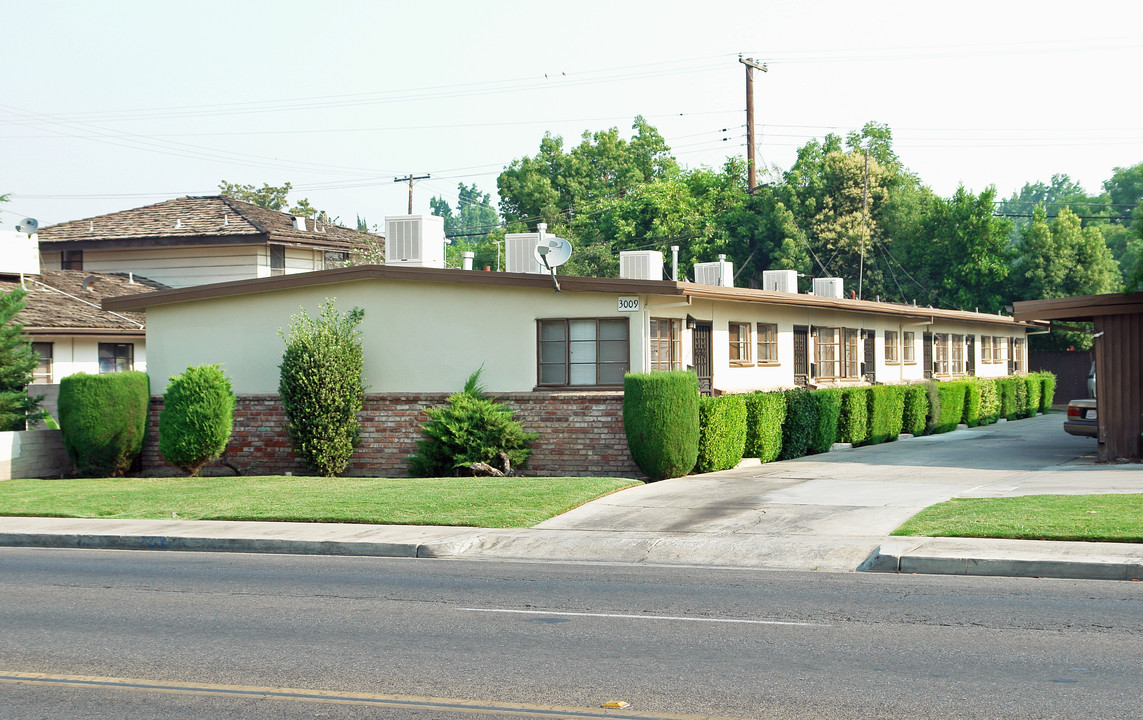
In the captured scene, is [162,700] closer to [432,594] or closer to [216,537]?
[432,594]

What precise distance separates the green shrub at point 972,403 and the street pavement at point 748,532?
1340 centimetres

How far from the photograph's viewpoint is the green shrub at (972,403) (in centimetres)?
3316

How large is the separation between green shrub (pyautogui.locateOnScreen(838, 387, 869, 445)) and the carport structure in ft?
18.3

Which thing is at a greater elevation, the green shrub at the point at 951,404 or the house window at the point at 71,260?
the house window at the point at 71,260

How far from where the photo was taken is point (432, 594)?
34.8ft

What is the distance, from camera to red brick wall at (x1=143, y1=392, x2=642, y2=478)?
804 inches

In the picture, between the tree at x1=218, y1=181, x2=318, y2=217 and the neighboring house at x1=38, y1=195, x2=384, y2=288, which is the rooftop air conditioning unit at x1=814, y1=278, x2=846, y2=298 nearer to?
the neighboring house at x1=38, y1=195, x2=384, y2=288

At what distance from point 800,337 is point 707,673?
66.8 feet

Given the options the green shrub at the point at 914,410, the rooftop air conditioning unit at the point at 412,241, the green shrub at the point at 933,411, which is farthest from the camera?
the green shrub at the point at 933,411

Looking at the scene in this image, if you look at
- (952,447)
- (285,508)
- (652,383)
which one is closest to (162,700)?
(285,508)

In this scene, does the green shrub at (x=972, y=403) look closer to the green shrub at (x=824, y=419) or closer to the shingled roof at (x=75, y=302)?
the green shrub at (x=824, y=419)

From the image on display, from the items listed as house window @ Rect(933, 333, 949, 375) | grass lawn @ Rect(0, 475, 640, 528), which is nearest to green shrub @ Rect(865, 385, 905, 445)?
house window @ Rect(933, 333, 949, 375)

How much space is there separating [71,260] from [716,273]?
2073 cm

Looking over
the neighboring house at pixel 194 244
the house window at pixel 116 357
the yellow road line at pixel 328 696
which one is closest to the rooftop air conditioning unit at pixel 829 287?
the neighboring house at pixel 194 244
